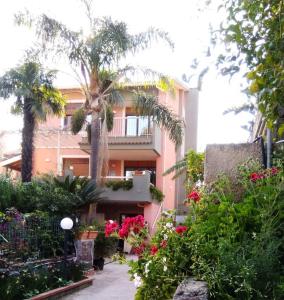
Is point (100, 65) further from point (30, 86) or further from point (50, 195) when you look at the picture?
point (50, 195)

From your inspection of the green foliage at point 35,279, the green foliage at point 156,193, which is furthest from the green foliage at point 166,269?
the green foliage at point 156,193

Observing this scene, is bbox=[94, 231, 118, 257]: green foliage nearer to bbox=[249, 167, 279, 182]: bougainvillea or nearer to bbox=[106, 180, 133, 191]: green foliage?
bbox=[106, 180, 133, 191]: green foliage

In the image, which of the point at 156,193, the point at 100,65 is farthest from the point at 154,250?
the point at 156,193

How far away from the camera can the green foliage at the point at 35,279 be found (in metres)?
9.48

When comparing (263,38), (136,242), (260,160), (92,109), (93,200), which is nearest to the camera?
(263,38)

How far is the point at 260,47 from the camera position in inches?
154

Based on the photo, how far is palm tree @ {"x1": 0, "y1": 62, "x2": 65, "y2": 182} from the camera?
18531 mm

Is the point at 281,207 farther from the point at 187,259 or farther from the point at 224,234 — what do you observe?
the point at 187,259

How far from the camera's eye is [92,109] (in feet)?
63.0

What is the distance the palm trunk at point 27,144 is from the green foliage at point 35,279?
7.04m

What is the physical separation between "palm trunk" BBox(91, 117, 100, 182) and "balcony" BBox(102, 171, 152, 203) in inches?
133

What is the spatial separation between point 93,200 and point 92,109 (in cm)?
418

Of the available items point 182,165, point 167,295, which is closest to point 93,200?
point 182,165

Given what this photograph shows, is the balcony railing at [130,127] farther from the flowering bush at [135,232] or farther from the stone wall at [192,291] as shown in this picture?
the stone wall at [192,291]
